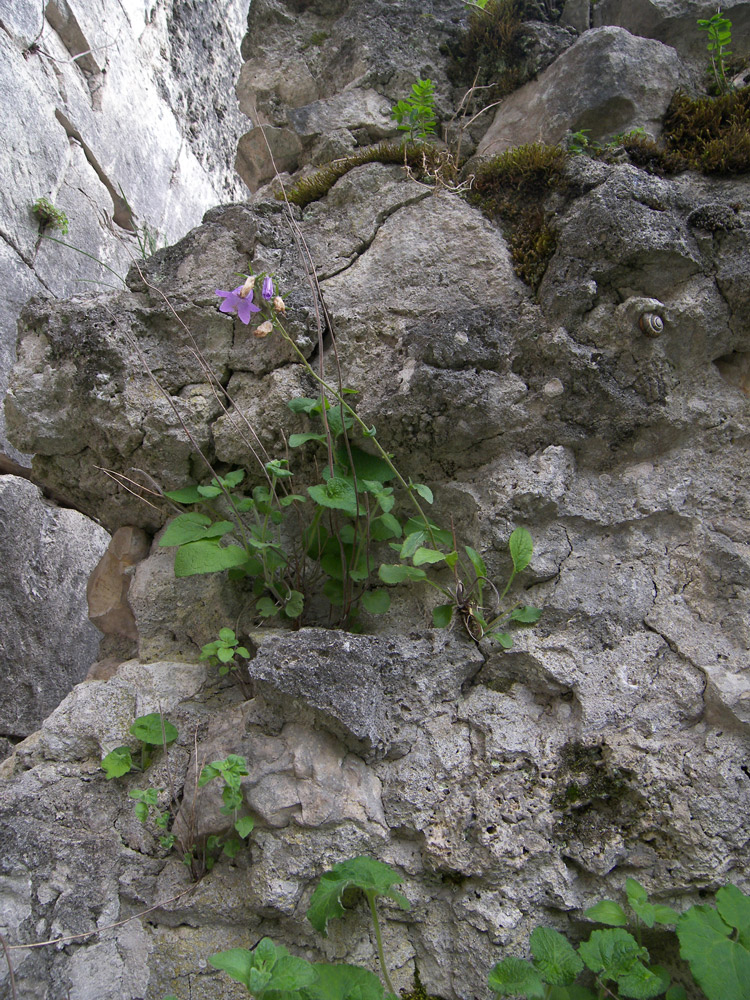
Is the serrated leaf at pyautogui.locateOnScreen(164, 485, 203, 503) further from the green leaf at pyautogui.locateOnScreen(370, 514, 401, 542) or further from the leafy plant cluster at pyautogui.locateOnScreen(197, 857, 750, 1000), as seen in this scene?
the leafy plant cluster at pyautogui.locateOnScreen(197, 857, 750, 1000)

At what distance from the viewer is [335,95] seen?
264 centimetres

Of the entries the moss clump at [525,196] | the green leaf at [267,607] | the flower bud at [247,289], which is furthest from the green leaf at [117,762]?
the moss clump at [525,196]

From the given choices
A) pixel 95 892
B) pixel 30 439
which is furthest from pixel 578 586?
pixel 30 439

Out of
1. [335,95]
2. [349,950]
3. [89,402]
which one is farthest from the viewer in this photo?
[335,95]

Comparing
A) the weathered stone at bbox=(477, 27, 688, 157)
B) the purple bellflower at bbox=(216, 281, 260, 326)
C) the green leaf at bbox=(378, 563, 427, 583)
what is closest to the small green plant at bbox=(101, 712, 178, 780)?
the green leaf at bbox=(378, 563, 427, 583)

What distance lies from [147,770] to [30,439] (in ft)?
3.76

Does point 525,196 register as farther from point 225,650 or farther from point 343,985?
point 343,985

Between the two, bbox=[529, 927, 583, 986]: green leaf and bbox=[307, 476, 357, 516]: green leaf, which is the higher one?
bbox=[307, 476, 357, 516]: green leaf

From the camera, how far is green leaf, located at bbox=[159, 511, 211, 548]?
177cm

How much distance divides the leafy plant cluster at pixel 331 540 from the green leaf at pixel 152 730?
25cm

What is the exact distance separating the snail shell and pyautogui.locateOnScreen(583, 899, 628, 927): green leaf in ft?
4.68

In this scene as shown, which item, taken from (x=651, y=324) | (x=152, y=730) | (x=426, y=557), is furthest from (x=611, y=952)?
(x=651, y=324)

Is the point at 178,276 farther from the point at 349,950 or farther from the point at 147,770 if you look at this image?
the point at 349,950

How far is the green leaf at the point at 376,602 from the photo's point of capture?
182cm
